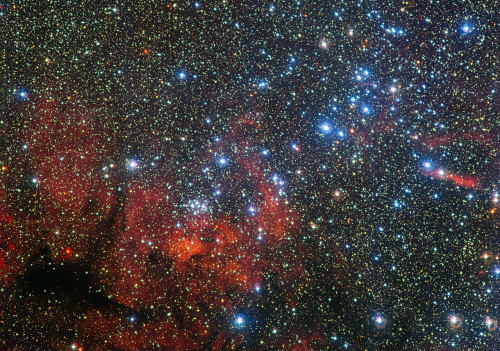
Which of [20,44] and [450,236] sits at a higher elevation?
[20,44]

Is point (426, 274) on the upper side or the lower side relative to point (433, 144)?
lower

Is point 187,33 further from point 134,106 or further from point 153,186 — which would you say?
point 153,186

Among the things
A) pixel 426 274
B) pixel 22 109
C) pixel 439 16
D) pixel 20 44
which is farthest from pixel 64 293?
pixel 439 16

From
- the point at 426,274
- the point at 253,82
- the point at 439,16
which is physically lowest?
Answer: the point at 426,274

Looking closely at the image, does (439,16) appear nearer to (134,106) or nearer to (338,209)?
(338,209)

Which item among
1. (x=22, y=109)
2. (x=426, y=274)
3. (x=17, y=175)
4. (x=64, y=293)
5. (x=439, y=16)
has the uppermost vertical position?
(x=439, y=16)

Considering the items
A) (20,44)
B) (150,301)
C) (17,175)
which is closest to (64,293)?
(150,301)

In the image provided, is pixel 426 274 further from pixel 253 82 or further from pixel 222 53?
pixel 222 53
